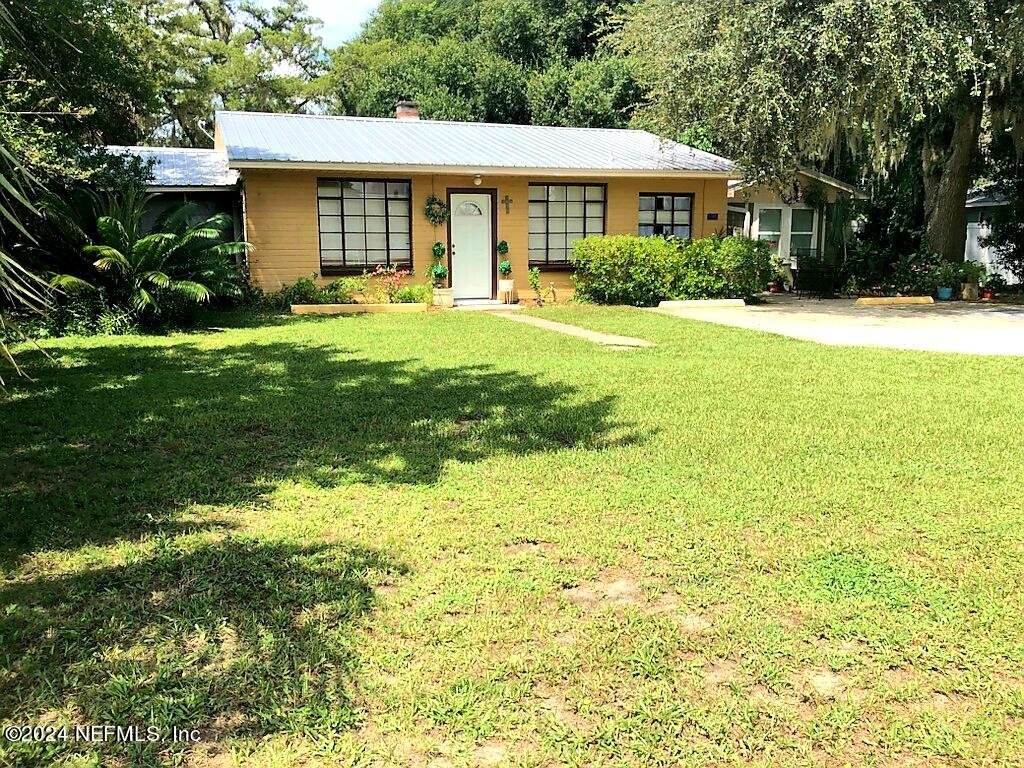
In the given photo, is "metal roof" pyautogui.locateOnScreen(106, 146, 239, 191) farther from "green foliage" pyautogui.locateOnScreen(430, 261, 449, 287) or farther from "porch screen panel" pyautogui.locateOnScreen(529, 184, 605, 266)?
"porch screen panel" pyautogui.locateOnScreen(529, 184, 605, 266)

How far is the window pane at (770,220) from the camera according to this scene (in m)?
21.0

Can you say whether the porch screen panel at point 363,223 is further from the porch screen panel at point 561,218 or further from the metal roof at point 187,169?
the porch screen panel at point 561,218

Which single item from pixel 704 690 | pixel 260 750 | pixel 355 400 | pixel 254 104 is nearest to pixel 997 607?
pixel 704 690

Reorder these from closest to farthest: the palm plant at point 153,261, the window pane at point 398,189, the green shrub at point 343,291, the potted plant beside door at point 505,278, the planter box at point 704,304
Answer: the palm plant at point 153,261, the green shrub at point 343,291, the planter box at point 704,304, the window pane at point 398,189, the potted plant beside door at point 505,278

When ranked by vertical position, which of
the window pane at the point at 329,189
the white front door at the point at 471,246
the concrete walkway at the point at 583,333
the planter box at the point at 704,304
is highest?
the window pane at the point at 329,189

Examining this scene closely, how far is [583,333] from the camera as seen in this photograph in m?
11.2

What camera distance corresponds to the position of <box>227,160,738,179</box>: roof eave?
1358 cm

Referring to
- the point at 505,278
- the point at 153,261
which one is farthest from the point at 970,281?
the point at 153,261

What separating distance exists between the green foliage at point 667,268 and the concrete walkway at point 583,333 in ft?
7.96

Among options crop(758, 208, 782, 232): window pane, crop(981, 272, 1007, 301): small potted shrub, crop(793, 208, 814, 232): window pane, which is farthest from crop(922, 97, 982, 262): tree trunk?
crop(758, 208, 782, 232): window pane

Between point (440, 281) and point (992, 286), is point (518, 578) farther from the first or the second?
point (992, 286)

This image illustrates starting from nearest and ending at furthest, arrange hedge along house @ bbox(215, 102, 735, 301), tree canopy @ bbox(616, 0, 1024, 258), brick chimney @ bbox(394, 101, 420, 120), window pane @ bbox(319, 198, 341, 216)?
tree canopy @ bbox(616, 0, 1024, 258), hedge along house @ bbox(215, 102, 735, 301), window pane @ bbox(319, 198, 341, 216), brick chimney @ bbox(394, 101, 420, 120)

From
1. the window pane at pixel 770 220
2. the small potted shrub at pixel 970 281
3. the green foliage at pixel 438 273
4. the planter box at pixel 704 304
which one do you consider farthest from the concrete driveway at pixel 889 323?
the window pane at pixel 770 220

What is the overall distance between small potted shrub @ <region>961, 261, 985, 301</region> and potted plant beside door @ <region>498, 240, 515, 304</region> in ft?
32.2
